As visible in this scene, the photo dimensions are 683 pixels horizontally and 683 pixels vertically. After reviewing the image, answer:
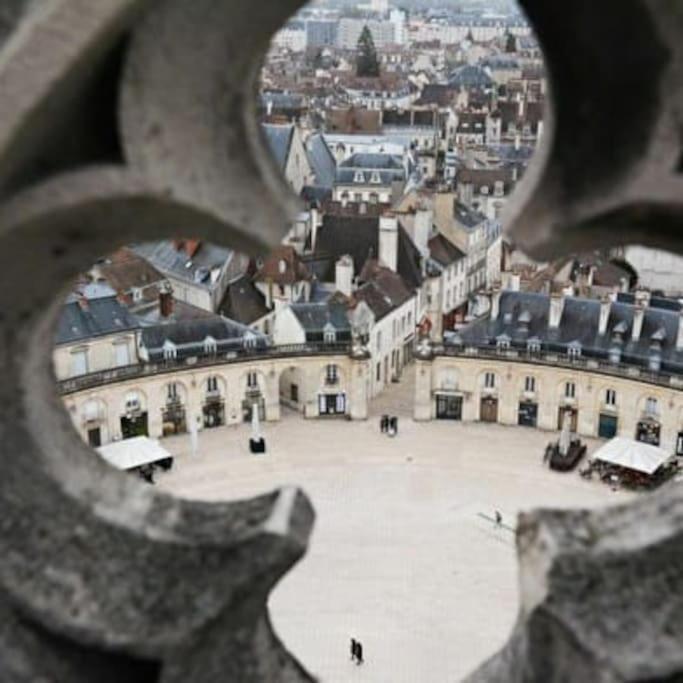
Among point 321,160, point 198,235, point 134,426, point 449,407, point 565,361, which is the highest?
point 198,235

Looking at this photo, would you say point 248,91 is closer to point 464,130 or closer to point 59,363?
point 59,363

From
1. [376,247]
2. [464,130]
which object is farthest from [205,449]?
[464,130]

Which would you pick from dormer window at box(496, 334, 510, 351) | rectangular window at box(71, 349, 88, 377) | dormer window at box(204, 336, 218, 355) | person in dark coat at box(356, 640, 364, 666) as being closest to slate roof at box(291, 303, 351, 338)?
dormer window at box(204, 336, 218, 355)

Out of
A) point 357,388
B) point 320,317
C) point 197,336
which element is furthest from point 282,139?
point 357,388

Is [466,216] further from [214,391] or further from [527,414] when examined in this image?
[214,391]

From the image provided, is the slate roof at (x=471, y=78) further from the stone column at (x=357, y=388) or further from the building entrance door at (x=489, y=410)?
the stone column at (x=357, y=388)

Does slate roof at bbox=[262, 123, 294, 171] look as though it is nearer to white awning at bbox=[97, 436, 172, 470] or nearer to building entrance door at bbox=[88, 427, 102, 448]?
building entrance door at bbox=[88, 427, 102, 448]
